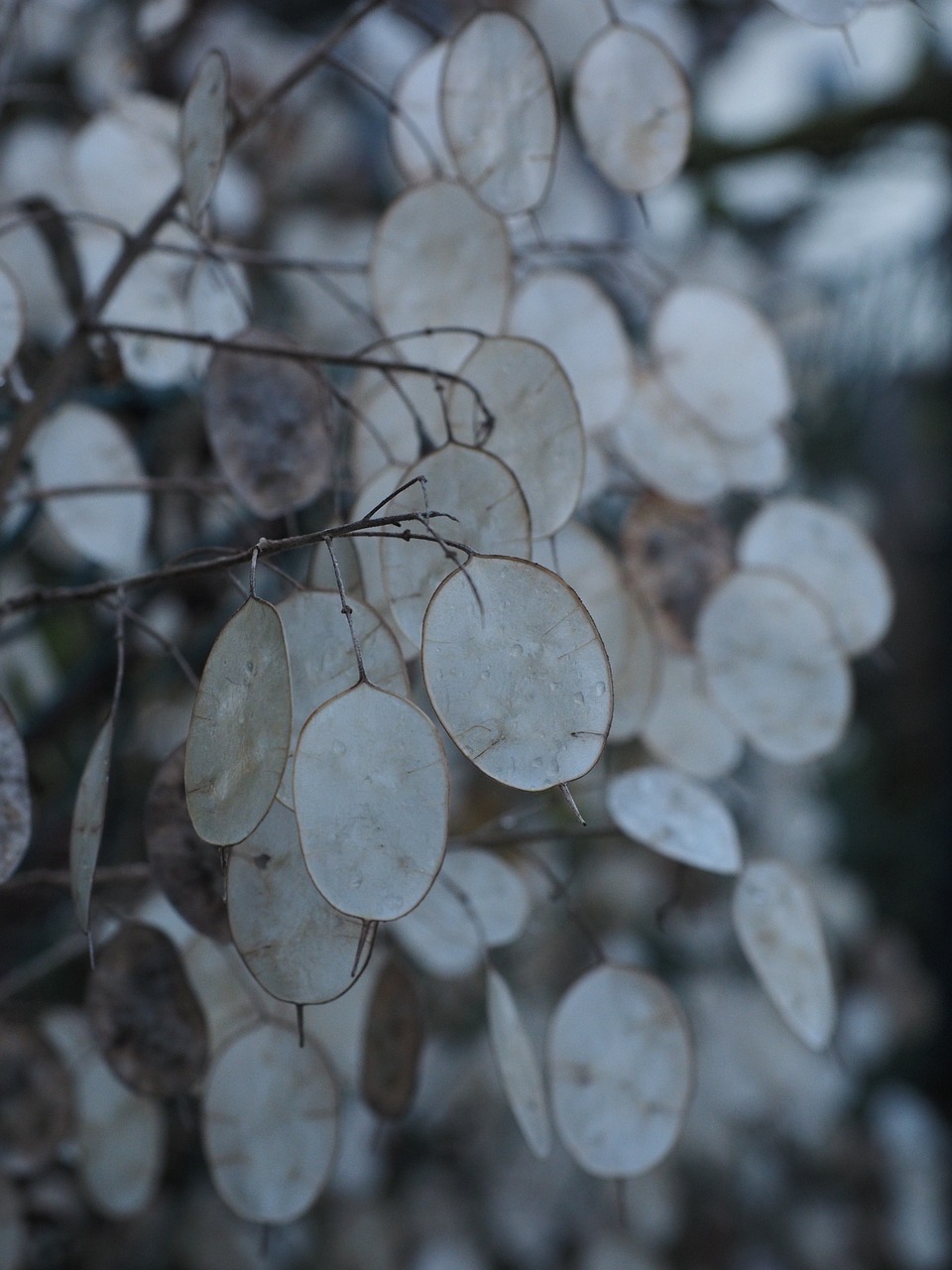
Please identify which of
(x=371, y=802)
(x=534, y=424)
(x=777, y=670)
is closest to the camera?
(x=371, y=802)

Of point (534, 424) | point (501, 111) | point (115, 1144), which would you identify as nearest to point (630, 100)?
point (501, 111)

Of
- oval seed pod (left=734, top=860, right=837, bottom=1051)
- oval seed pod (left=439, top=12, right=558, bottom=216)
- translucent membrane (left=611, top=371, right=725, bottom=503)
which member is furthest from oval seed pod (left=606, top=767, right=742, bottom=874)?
oval seed pod (left=439, top=12, right=558, bottom=216)

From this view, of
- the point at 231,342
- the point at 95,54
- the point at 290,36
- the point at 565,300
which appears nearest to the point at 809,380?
the point at 290,36

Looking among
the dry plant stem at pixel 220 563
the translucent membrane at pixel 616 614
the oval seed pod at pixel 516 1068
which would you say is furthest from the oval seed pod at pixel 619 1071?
the dry plant stem at pixel 220 563

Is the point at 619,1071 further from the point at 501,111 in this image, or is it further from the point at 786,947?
the point at 501,111

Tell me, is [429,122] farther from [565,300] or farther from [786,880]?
[786,880]

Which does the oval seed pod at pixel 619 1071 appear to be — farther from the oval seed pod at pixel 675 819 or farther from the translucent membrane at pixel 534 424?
the translucent membrane at pixel 534 424
